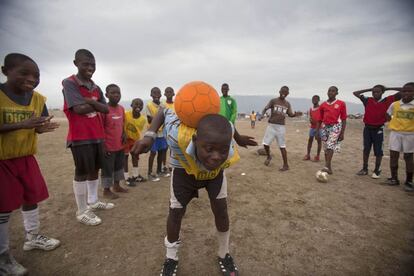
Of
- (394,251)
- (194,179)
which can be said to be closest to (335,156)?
(394,251)

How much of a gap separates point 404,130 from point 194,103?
5.61 meters

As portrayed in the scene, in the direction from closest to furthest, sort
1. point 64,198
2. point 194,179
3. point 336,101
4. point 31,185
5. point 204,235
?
point 194,179
point 31,185
point 204,235
point 64,198
point 336,101

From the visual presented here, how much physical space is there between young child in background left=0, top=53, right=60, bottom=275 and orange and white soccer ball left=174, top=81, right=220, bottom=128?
1622mm

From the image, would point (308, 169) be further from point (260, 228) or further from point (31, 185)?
point (31, 185)

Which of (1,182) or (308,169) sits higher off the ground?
(1,182)

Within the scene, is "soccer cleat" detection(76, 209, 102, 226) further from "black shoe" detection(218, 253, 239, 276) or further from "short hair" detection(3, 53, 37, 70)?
"short hair" detection(3, 53, 37, 70)

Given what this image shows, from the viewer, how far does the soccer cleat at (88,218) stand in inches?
133

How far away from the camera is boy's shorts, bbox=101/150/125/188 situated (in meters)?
4.25

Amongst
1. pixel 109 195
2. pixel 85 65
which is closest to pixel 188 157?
pixel 85 65

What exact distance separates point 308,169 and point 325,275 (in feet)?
14.7

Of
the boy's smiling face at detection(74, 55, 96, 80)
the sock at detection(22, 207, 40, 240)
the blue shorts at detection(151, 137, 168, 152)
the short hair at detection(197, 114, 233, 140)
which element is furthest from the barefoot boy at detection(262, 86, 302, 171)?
the sock at detection(22, 207, 40, 240)

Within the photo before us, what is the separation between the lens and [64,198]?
4.40m

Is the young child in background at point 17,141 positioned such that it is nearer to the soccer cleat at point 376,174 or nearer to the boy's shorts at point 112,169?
the boy's shorts at point 112,169

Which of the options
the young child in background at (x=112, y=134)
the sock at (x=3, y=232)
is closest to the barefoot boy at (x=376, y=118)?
the young child in background at (x=112, y=134)
